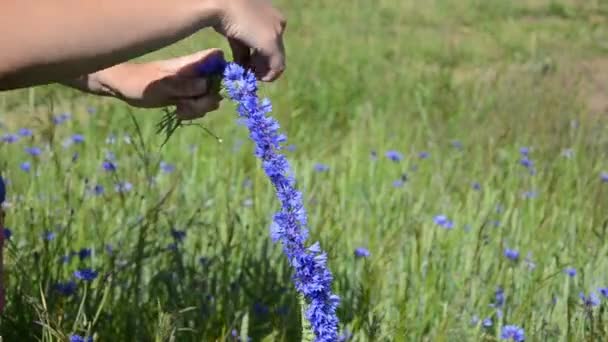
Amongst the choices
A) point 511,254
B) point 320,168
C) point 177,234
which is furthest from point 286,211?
point 320,168

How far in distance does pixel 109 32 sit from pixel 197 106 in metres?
0.27

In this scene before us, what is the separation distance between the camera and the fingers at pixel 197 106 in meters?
1.41

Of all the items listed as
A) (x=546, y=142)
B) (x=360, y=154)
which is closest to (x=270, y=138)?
→ (x=360, y=154)

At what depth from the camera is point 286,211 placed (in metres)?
1.14

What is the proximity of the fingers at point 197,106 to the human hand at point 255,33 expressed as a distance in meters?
0.11

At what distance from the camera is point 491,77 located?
4.79 metres

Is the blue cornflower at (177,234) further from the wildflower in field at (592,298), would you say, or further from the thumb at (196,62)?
the wildflower in field at (592,298)

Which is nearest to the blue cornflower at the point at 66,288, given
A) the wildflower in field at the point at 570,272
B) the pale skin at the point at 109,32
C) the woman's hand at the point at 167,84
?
the woman's hand at the point at 167,84

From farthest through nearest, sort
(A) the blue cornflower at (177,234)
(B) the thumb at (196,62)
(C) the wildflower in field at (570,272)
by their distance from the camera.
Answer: (C) the wildflower in field at (570,272) → (A) the blue cornflower at (177,234) → (B) the thumb at (196,62)

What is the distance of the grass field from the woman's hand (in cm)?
8

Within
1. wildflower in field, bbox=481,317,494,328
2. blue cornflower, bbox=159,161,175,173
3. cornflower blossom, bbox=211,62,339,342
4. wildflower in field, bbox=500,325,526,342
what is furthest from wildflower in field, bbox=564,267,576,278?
blue cornflower, bbox=159,161,175,173

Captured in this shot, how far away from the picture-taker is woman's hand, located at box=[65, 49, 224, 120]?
1.41 meters

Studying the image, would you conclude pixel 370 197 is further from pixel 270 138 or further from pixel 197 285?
pixel 270 138

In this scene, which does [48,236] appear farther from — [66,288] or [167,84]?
[167,84]
